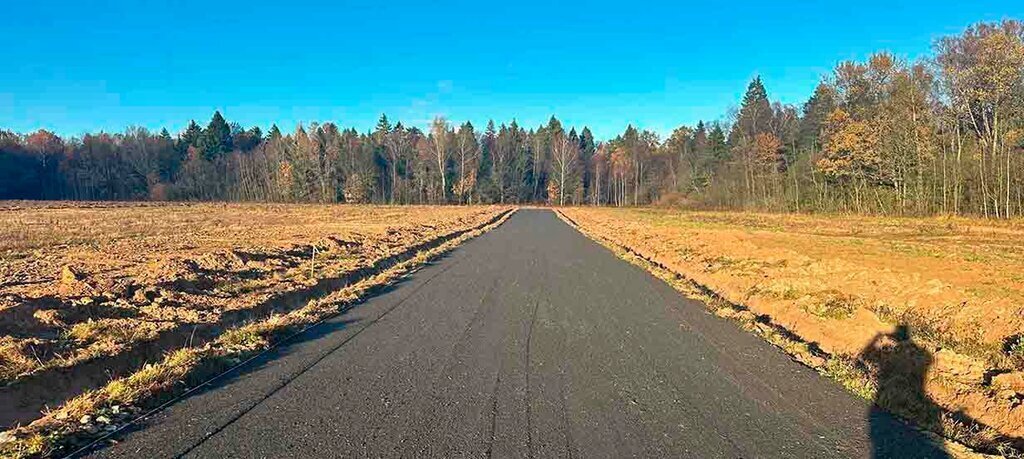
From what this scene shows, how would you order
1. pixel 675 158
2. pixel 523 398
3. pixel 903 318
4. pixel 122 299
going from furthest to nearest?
pixel 675 158 → pixel 122 299 → pixel 903 318 → pixel 523 398

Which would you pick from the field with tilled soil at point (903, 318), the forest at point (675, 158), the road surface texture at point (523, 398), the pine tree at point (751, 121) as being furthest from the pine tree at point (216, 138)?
the road surface texture at point (523, 398)

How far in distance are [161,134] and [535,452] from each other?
133m

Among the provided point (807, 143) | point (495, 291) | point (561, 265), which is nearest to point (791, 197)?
point (807, 143)

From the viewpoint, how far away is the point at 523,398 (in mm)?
5605

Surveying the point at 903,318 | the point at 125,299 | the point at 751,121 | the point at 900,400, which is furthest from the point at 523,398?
the point at 751,121

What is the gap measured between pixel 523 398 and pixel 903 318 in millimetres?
7512

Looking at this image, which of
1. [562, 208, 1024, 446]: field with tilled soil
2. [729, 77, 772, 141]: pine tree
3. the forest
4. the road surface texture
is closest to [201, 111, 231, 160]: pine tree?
the forest

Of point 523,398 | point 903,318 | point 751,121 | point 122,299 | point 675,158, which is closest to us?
point 523,398

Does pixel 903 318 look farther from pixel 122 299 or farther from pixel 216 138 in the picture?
pixel 216 138

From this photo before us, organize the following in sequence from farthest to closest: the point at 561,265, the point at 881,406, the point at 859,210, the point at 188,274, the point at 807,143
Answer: the point at 807,143 < the point at 859,210 < the point at 561,265 < the point at 188,274 < the point at 881,406

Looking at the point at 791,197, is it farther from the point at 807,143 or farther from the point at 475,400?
the point at 475,400

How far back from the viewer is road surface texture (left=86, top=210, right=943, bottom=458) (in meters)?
4.54

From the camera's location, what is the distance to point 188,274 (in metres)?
12.7

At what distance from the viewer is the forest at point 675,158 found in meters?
37.7
